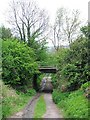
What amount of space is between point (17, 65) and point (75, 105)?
13.3 m

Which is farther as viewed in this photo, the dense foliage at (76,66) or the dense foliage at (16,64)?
the dense foliage at (16,64)

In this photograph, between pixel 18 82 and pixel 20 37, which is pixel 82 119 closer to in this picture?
pixel 18 82

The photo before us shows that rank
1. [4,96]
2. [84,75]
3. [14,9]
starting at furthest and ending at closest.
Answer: [14,9], [84,75], [4,96]

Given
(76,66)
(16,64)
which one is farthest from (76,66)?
(16,64)

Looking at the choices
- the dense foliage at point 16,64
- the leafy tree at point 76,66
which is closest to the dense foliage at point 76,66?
the leafy tree at point 76,66

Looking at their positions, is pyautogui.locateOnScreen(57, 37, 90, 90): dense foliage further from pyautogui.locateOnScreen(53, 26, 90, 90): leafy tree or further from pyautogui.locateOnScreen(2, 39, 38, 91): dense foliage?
pyautogui.locateOnScreen(2, 39, 38, 91): dense foliage

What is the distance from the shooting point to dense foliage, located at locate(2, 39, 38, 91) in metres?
29.6

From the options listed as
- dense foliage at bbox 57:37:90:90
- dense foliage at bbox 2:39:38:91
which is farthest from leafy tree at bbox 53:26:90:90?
dense foliage at bbox 2:39:38:91

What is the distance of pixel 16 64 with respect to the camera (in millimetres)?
31203

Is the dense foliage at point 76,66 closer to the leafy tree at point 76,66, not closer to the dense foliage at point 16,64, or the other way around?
the leafy tree at point 76,66

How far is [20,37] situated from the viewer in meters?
46.8

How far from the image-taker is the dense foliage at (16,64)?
29.6 metres

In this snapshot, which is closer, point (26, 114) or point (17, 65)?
point (26, 114)

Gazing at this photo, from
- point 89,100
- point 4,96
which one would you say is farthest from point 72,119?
point 4,96
